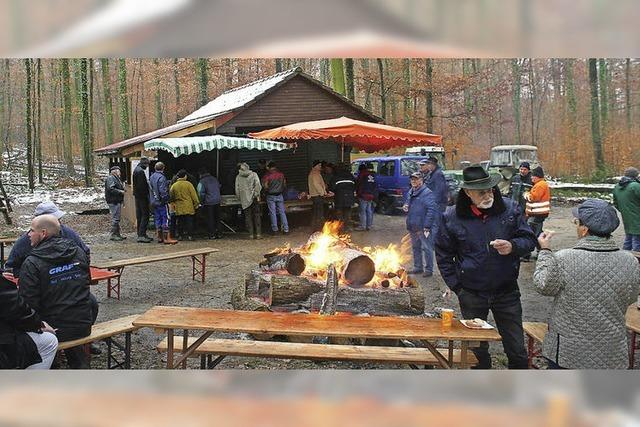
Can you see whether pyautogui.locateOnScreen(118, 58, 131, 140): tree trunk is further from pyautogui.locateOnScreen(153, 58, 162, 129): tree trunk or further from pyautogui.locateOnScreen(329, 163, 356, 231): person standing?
pyautogui.locateOnScreen(329, 163, 356, 231): person standing

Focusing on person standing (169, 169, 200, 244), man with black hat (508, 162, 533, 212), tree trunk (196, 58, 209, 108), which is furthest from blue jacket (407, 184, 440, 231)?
tree trunk (196, 58, 209, 108)

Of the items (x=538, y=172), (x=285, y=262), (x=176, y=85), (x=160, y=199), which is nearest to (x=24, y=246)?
(x=160, y=199)

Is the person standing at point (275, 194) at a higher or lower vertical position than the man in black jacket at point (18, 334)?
higher

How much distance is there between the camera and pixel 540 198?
4.05 m

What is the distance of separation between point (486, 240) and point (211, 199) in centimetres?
214

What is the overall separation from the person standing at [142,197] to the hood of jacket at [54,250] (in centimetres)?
72

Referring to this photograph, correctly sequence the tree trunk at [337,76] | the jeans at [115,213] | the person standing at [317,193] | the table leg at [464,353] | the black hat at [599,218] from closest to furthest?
1. the black hat at [599,218]
2. the table leg at [464,353]
3. the tree trunk at [337,76]
4. the jeans at [115,213]
5. the person standing at [317,193]

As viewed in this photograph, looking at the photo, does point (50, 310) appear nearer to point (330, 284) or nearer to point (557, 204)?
point (330, 284)

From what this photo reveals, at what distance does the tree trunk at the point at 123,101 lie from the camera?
9.78 ft

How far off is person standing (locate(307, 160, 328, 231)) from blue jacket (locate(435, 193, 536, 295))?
1.25 meters

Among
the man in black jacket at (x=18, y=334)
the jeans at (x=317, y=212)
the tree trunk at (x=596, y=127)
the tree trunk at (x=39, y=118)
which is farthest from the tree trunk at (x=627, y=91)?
the man in black jacket at (x=18, y=334)

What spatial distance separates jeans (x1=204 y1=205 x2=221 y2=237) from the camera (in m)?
4.31

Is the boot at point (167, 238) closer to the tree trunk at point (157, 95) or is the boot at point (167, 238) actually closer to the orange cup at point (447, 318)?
the tree trunk at point (157, 95)

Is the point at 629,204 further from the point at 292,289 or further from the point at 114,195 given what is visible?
→ the point at 114,195
